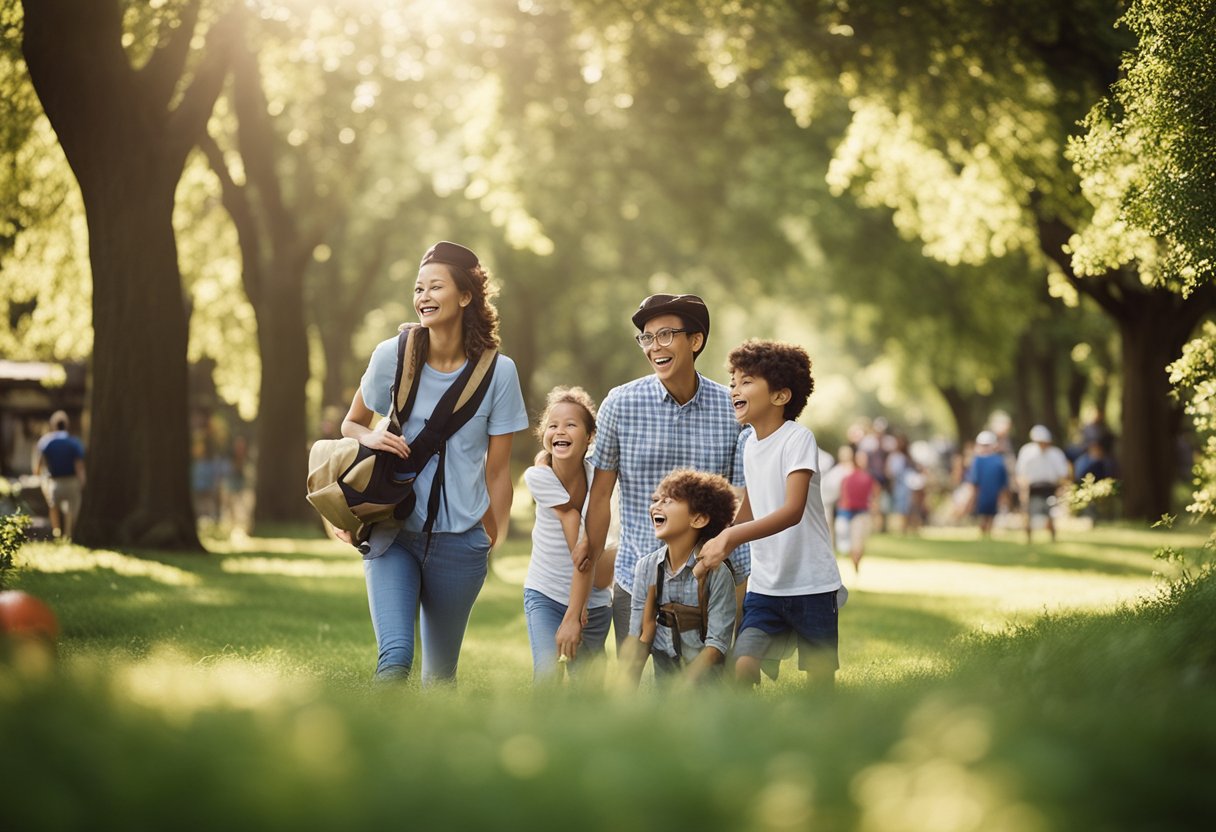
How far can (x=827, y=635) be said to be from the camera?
21.8 ft

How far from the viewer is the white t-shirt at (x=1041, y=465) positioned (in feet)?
79.6

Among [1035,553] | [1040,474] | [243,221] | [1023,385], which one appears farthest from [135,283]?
[1023,385]

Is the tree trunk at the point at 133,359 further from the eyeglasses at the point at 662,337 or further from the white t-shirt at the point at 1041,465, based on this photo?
the white t-shirt at the point at 1041,465

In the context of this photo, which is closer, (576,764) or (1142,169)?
(576,764)

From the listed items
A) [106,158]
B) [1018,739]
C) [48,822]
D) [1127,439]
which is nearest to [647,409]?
[1018,739]

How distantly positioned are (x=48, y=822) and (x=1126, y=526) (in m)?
29.3

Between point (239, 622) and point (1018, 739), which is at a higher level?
point (1018, 739)

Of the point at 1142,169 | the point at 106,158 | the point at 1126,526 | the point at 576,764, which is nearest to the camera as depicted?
the point at 576,764

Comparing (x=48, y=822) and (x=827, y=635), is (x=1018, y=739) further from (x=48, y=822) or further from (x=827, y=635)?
(x=827, y=635)

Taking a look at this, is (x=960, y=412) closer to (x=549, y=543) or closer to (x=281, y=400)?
(x=281, y=400)

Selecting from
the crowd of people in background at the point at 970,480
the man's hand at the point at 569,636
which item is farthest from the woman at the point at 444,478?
the crowd of people in background at the point at 970,480

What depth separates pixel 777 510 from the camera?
6.34 m

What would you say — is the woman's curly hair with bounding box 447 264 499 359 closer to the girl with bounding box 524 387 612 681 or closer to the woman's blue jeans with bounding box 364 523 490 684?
the girl with bounding box 524 387 612 681

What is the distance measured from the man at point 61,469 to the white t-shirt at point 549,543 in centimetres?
1552
